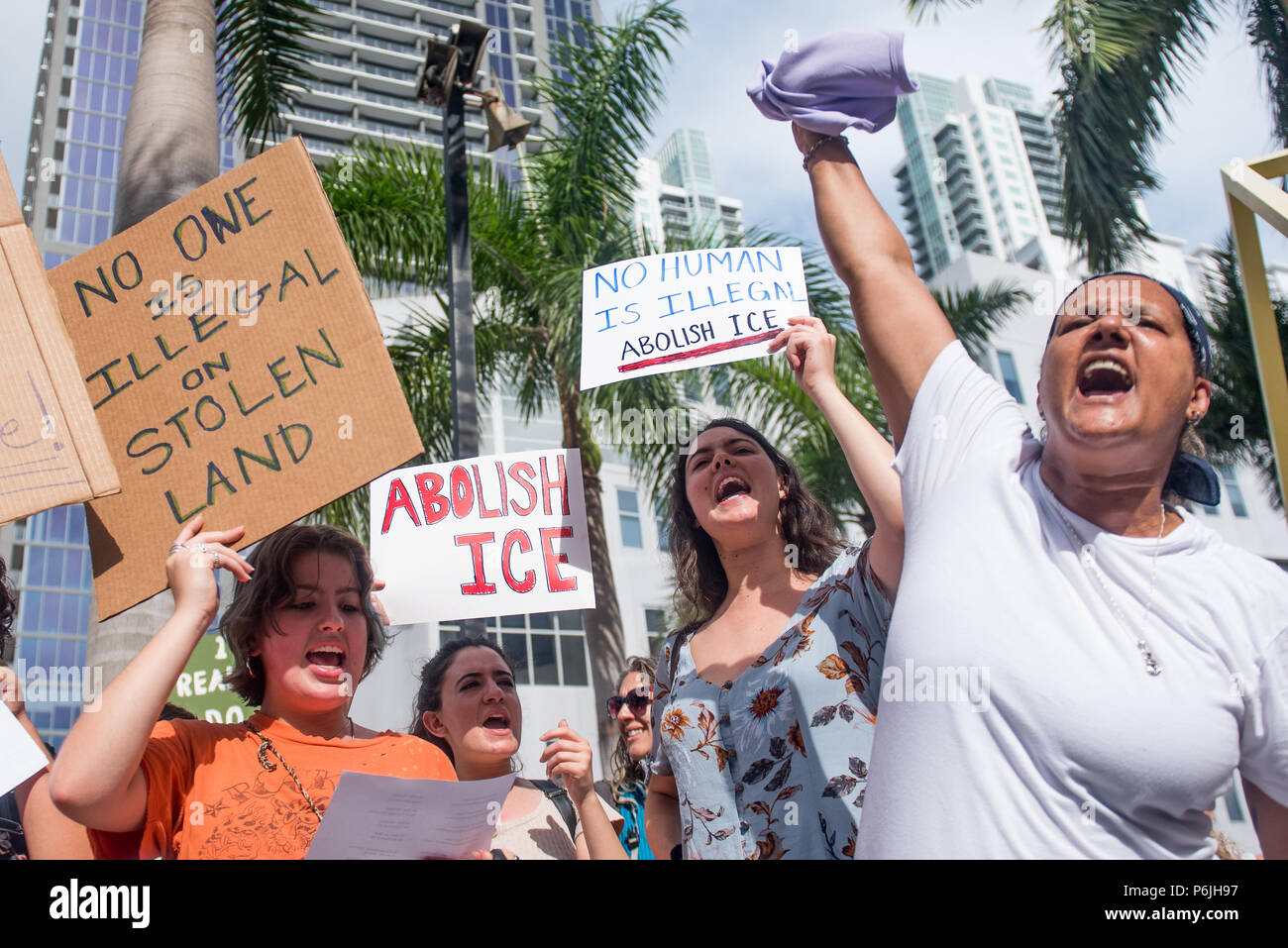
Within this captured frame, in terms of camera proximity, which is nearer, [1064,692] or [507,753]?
[1064,692]

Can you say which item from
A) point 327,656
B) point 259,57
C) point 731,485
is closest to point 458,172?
point 259,57

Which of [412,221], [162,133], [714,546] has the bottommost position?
[714,546]

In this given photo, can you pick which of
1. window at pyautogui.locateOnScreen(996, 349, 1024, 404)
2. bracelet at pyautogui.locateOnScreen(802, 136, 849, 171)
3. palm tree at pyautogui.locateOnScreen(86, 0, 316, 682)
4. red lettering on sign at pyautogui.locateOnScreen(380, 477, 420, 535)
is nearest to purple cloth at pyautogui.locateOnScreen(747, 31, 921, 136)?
bracelet at pyautogui.locateOnScreen(802, 136, 849, 171)

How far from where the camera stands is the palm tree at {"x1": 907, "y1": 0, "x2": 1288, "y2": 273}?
9633 millimetres

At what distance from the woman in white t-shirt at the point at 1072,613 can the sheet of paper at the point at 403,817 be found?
0.73 m

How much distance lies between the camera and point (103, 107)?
237 ft

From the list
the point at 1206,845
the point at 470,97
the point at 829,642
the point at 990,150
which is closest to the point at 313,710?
the point at 829,642

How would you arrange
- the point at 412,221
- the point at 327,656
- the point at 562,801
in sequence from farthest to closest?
the point at 412,221, the point at 562,801, the point at 327,656

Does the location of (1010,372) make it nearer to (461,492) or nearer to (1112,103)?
(1112,103)

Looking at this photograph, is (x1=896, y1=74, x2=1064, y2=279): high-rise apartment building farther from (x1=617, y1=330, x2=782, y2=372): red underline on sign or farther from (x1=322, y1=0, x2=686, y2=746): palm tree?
(x1=617, y1=330, x2=782, y2=372): red underline on sign

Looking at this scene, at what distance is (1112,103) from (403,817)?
10.6 metres

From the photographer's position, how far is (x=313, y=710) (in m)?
1.99

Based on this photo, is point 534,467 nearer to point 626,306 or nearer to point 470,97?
point 626,306
